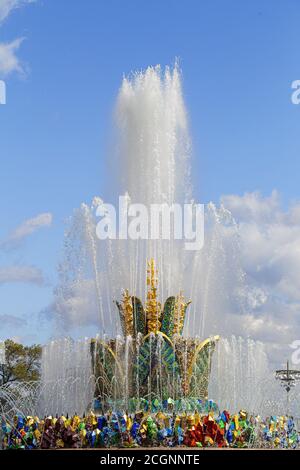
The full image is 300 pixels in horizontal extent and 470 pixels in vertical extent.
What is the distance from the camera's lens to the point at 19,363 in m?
65.8

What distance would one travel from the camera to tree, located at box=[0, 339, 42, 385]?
64.3 metres

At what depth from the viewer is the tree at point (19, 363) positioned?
64.3m

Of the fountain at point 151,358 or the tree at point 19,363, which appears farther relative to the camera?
the tree at point 19,363

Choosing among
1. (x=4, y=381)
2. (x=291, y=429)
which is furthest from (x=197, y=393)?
(x=4, y=381)

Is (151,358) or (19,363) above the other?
(19,363)

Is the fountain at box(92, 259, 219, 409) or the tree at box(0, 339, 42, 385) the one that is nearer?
the fountain at box(92, 259, 219, 409)

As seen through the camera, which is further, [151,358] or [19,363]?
[19,363]
